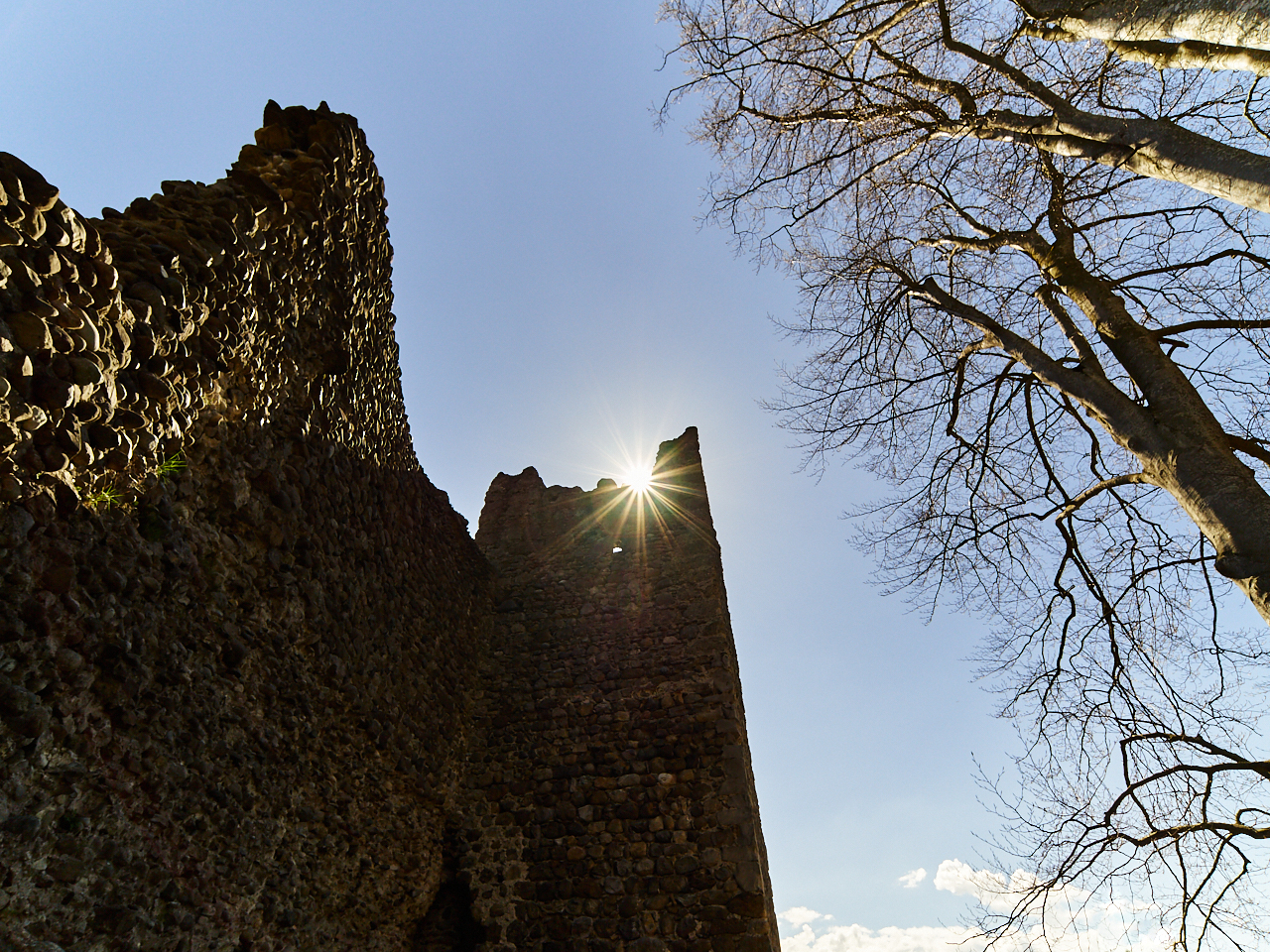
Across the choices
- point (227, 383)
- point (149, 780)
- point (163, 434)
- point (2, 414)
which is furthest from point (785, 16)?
point (149, 780)

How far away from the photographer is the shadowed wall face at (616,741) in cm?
583

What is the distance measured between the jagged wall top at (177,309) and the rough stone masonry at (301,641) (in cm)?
2

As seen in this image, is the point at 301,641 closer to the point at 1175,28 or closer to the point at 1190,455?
the point at 1190,455

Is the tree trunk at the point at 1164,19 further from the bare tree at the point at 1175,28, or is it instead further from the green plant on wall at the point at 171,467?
the green plant on wall at the point at 171,467

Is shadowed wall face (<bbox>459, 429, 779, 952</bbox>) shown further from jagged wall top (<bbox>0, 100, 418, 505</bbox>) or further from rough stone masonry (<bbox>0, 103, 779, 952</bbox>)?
Answer: jagged wall top (<bbox>0, 100, 418, 505</bbox>)

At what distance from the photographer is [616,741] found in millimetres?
6824

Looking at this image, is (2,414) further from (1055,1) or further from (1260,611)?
(1055,1)

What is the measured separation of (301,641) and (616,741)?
343cm

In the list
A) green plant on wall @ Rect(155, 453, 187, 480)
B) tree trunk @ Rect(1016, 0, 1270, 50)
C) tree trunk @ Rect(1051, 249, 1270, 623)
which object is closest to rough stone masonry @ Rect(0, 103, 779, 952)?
green plant on wall @ Rect(155, 453, 187, 480)

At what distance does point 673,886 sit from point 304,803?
319 cm

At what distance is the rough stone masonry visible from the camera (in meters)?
2.64

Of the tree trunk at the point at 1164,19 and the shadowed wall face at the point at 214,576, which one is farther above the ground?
the tree trunk at the point at 1164,19

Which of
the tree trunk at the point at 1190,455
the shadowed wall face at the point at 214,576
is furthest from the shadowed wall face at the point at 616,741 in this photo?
the tree trunk at the point at 1190,455

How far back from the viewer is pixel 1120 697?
5.46 metres
